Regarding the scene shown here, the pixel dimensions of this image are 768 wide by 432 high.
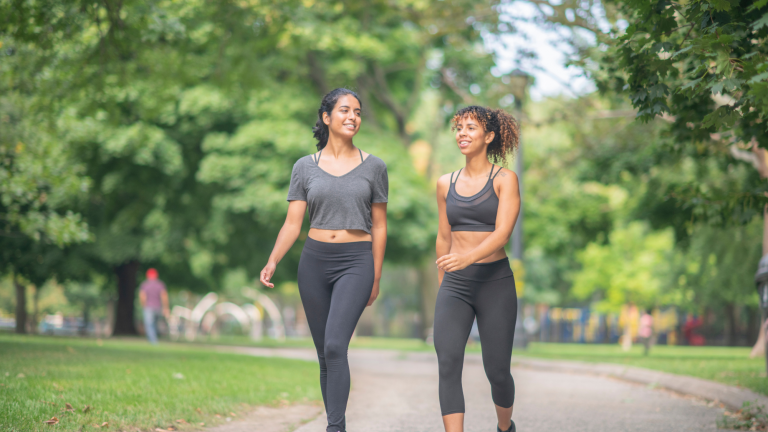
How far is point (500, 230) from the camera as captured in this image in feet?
14.2

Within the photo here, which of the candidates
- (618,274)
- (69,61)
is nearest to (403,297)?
(618,274)

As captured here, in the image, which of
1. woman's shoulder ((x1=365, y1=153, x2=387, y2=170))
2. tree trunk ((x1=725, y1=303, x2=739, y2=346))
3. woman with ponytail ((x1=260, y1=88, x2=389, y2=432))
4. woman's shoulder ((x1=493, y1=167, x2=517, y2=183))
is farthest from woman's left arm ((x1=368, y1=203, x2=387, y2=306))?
tree trunk ((x1=725, y1=303, x2=739, y2=346))

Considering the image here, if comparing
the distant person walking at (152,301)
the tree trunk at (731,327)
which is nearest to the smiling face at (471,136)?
the distant person walking at (152,301)

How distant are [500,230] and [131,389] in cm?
431

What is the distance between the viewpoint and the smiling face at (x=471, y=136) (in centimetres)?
465

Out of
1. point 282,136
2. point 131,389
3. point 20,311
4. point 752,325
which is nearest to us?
point 131,389

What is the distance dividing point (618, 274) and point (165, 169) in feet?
74.7

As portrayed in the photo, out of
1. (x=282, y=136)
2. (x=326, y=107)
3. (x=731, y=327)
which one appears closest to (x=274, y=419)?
(x=326, y=107)

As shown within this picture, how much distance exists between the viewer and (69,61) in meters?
10.5

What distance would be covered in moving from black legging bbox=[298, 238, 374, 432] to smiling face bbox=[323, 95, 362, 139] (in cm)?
68

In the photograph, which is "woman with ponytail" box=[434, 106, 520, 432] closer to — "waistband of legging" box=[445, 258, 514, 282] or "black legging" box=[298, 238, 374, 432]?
"waistband of legging" box=[445, 258, 514, 282]

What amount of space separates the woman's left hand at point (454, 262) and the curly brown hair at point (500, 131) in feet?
2.98

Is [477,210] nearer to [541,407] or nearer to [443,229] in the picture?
[443,229]

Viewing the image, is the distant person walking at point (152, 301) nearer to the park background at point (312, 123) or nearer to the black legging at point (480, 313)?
the park background at point (312, 123)
